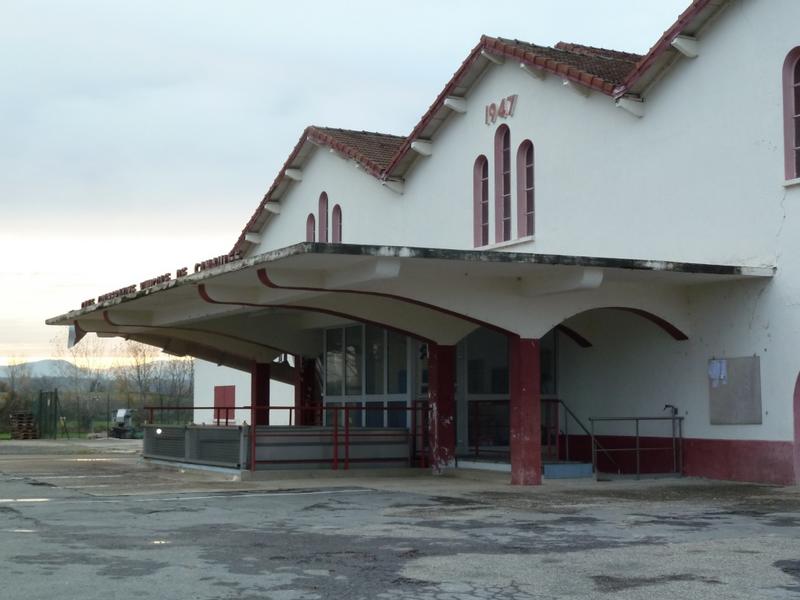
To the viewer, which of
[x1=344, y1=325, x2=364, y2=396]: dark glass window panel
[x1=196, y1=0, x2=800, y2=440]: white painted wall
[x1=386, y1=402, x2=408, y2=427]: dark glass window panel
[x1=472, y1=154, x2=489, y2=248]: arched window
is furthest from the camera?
[x1=344, y1=325, x2=364, y2=396]: dark glass window panel

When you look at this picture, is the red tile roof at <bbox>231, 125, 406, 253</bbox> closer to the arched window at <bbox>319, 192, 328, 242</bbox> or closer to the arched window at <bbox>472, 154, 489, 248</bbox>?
the arched window at <bbox>319, 192, 328, 242</bbox>

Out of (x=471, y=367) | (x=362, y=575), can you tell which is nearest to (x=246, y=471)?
(x=471, y=367)

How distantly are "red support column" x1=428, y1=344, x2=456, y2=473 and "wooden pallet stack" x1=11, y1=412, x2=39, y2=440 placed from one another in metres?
27.3

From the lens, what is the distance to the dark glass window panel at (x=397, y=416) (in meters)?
23.1

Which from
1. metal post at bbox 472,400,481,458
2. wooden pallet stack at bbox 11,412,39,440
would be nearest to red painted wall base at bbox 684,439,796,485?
metal post at bbox 472,400,481,458

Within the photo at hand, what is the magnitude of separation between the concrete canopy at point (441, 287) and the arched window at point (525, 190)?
143 inches

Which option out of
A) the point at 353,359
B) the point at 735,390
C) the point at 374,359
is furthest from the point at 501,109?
the point at 735,390

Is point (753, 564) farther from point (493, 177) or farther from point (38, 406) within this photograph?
point (38, 406)

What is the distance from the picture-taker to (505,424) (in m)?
22.9

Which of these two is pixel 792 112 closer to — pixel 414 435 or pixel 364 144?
pixel 414 435

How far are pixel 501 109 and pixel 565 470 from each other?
328 inches

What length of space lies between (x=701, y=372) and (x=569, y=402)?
11.8ft

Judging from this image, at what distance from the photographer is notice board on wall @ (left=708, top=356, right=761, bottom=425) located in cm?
1816

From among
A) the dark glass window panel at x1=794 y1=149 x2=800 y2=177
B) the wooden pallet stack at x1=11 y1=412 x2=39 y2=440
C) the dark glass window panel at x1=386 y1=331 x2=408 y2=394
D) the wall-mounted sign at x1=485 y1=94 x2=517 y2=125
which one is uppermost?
the wall-mounted sign at x1=485 y1=94 x2=517 y2=125
